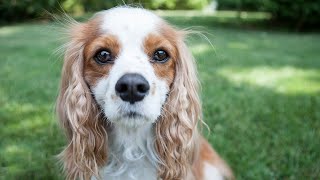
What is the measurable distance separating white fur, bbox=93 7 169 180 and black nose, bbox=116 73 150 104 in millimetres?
33

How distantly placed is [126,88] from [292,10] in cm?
1485

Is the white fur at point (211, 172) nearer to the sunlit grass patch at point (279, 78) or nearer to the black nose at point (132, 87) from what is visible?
the black nose at point (132, 87)

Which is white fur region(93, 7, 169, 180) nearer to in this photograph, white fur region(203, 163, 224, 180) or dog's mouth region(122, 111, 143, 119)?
→ dog's mouth region(122, 111, 143, 119)

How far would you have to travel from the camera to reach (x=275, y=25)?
1808 centimetres

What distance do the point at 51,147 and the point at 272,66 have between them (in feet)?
18.3

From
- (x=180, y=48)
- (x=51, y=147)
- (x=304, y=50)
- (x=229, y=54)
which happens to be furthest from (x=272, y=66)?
(x=180, y=48)

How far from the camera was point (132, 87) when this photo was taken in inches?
104

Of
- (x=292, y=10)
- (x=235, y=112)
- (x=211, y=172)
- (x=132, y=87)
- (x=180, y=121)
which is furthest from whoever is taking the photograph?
(x=292, y=10)

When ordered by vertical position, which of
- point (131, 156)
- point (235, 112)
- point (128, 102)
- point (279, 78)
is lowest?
point (279, 78)

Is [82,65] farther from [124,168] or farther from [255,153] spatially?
[255,153]

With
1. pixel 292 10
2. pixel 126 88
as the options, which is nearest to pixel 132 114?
pixel 126 88

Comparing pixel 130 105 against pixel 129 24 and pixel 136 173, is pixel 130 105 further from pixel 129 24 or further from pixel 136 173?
pixel 136 173

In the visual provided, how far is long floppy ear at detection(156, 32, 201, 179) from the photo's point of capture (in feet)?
10.4

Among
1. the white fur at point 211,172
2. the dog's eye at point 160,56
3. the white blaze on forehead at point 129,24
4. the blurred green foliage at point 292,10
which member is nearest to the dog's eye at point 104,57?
the white blaze on forehead at point 129,24
